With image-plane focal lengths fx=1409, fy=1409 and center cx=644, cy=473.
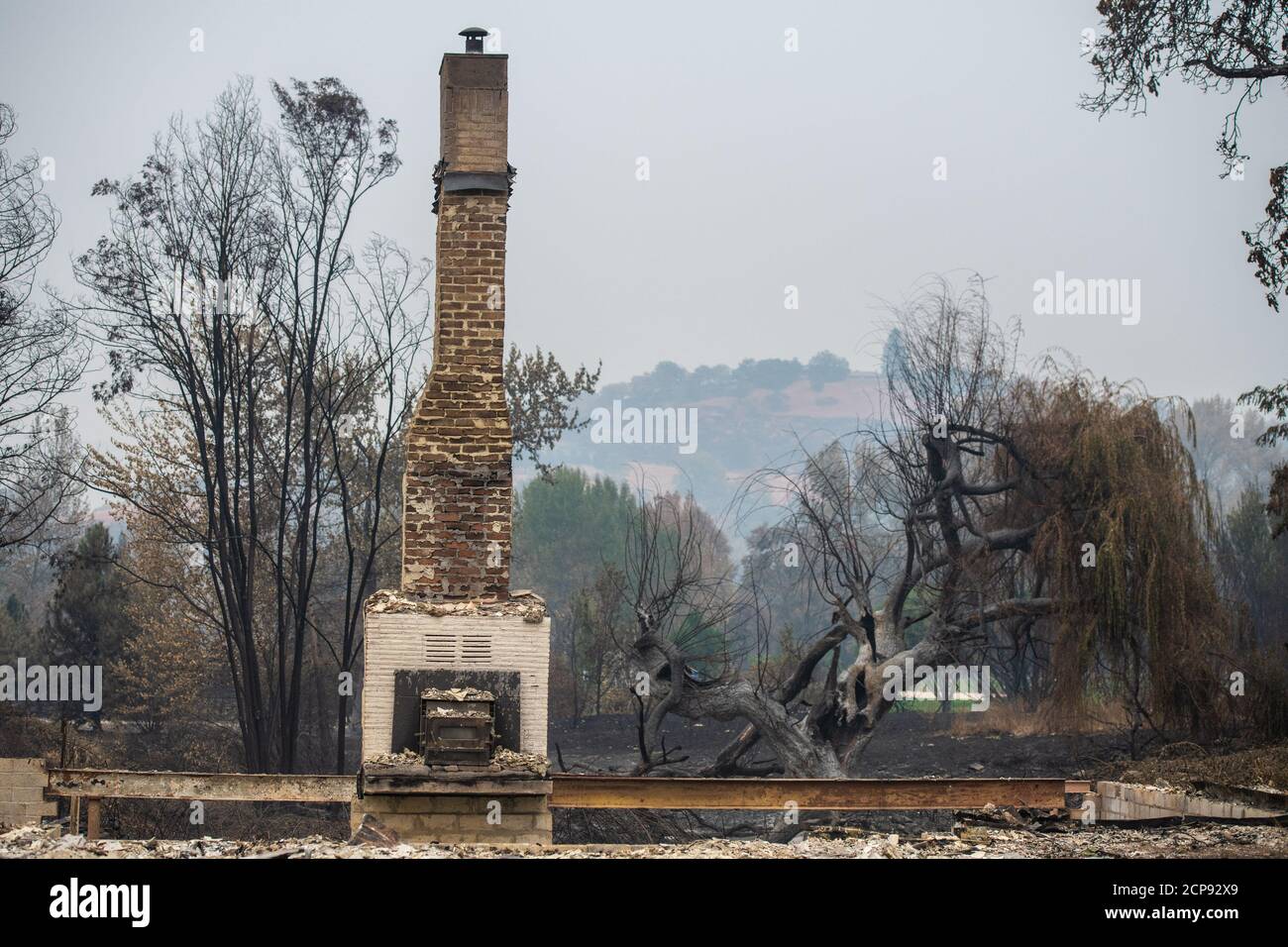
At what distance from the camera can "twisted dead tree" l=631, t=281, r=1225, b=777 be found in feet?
57.2

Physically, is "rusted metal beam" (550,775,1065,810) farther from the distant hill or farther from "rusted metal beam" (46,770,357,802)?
the distant hill

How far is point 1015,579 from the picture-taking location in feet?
63.6

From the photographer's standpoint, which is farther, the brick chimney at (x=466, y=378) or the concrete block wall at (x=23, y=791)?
the concrete block wall at (x=23, y=791)

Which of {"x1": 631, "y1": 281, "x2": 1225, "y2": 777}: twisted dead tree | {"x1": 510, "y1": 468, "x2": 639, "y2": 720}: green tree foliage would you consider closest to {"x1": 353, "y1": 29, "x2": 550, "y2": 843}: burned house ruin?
{"x1": 631, "y1": 281, "x2": 1225, "y2": 777}: twisted dead tree

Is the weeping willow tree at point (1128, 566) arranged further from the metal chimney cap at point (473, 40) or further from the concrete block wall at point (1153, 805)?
the metal chimney cap at point (473, 40)

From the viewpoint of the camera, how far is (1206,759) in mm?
15344

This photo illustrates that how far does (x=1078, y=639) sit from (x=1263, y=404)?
5.89 metres

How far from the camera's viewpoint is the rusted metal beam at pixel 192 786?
10516mm

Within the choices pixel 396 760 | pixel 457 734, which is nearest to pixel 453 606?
pixel 457 734

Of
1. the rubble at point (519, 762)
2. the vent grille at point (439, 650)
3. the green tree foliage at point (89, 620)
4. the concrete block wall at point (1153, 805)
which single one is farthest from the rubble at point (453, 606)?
the green tree foliage at point (89, 620)

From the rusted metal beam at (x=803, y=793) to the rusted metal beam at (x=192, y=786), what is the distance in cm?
185

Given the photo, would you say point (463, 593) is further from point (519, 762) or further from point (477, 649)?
point (519, 762)

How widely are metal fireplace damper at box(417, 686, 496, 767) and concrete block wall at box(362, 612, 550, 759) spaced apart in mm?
291
